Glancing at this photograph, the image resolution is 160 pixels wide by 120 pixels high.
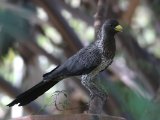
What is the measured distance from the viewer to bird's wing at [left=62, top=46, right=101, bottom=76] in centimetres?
305

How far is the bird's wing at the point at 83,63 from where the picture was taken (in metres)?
3.05

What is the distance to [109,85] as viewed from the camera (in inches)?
209

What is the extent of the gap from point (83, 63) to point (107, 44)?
0.16 metres

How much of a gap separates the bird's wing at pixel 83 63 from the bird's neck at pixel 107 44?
0.04 meters

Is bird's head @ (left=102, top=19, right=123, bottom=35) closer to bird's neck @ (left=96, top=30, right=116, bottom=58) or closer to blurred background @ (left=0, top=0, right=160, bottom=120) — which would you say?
bird's neck @ (left=96, top=30, right=116, bottom=58)

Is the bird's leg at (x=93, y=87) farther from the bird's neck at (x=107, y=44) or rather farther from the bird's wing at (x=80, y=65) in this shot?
the bird's neck at (x=107, y=44)

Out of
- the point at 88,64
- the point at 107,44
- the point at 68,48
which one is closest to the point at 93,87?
the point at 88,64

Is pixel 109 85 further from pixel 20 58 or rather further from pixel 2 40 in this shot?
pixel 20 58

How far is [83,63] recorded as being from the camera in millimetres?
3059

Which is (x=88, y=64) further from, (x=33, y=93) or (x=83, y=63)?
(x=33, y=93)

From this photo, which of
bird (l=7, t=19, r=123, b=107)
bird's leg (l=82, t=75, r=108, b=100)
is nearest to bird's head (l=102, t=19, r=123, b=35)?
bird (l=7, t=19, r=123, b=107)

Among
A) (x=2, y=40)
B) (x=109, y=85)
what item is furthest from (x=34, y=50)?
(x=109, y=85)

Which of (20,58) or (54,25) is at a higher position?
(20,58)

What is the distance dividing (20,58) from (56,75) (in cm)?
431
